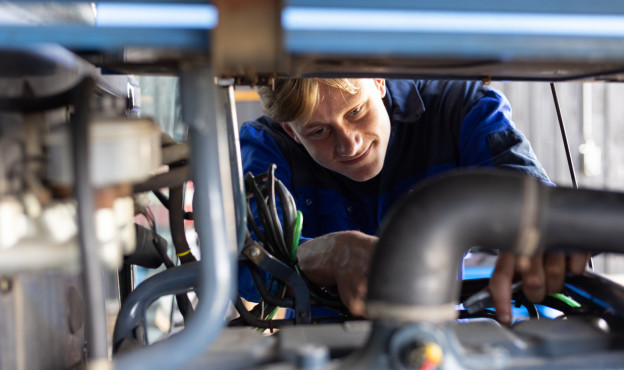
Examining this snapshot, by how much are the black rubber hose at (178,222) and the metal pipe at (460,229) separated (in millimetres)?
335

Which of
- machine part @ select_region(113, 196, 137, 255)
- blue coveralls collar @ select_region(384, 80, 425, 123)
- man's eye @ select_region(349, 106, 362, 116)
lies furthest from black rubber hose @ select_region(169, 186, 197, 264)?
blue coveralls collar @ select_region(384, 80, 425, 123)

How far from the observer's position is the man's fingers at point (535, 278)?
65 cm

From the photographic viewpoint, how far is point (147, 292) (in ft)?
2.25

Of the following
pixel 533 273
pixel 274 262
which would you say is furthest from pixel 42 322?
pixel 533 273

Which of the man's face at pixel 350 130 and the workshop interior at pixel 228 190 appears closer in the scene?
the workshop interior at pixel 228 190

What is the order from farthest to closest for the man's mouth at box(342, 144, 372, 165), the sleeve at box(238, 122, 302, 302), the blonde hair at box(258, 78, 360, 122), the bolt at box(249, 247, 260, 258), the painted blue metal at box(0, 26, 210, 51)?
the sleeve at box(238, 122, 302, 302)
the man's mouth at box(342, 144, 372, 165)
the blonde hair at box(258, 78, 360, 122)
the bolt at box(249, 247, 260, 258)
the painted blue metal at box(0, 26, 210, 51)

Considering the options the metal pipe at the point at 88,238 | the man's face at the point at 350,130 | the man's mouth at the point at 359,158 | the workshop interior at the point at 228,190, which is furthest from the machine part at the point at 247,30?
the man's mouth at the point at 359,158

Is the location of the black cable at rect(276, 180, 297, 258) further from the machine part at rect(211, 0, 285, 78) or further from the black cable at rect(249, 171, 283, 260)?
the machine part at rect(211, 0, 285, 78)

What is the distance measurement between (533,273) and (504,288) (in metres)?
0.04

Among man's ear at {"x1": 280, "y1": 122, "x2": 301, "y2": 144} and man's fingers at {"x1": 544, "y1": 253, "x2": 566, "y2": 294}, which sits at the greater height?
man's ear at {"x1": 280, "y1": 122, "x2": 301, "y2": 144}

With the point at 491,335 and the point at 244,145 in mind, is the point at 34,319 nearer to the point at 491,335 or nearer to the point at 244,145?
the point at 491,335

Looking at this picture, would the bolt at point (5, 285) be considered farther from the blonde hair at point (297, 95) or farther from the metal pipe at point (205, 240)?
the blonde hair at point (297, 95)

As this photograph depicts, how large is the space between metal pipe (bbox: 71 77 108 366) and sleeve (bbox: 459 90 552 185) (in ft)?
2.61

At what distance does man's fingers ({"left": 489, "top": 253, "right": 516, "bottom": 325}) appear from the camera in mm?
657
